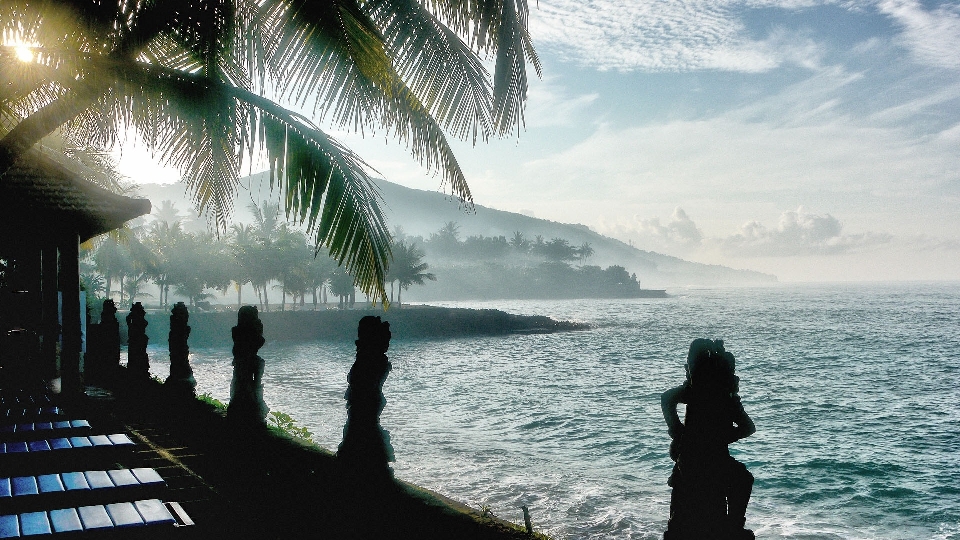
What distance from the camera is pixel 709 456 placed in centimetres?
327

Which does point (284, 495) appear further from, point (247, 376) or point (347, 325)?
point (347, 325)

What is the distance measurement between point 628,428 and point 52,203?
2317cm

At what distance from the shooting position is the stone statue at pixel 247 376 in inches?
303

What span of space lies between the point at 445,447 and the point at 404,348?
40.8 metres

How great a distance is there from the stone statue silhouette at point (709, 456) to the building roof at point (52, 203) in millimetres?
7877

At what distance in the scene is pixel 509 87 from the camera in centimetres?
721

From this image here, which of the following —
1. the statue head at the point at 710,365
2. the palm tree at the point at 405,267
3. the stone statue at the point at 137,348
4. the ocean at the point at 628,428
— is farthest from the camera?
the palm tree at the point at 405,267

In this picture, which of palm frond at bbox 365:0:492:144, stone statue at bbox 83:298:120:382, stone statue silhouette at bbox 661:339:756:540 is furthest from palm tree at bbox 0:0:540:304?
stone statue at bbox 83:298:120:382

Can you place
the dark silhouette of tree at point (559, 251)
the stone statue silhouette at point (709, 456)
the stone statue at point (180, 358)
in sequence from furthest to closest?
the dark silhouette of tree at point (559, 251)
the stone statue at point (180, 358)
the stone statue silhouette at point (709, 456)

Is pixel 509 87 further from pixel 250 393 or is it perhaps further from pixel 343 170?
pixel 250 393

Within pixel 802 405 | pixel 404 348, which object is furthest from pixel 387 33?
pixel 404 348

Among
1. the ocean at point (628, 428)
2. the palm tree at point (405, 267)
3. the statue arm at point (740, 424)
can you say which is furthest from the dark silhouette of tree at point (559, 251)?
the statue arm at point (740, 424)

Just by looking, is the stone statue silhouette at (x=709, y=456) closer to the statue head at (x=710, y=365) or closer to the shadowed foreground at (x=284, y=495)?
the statue head at (x=710, y=365)

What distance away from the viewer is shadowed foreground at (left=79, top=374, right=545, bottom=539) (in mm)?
4914
